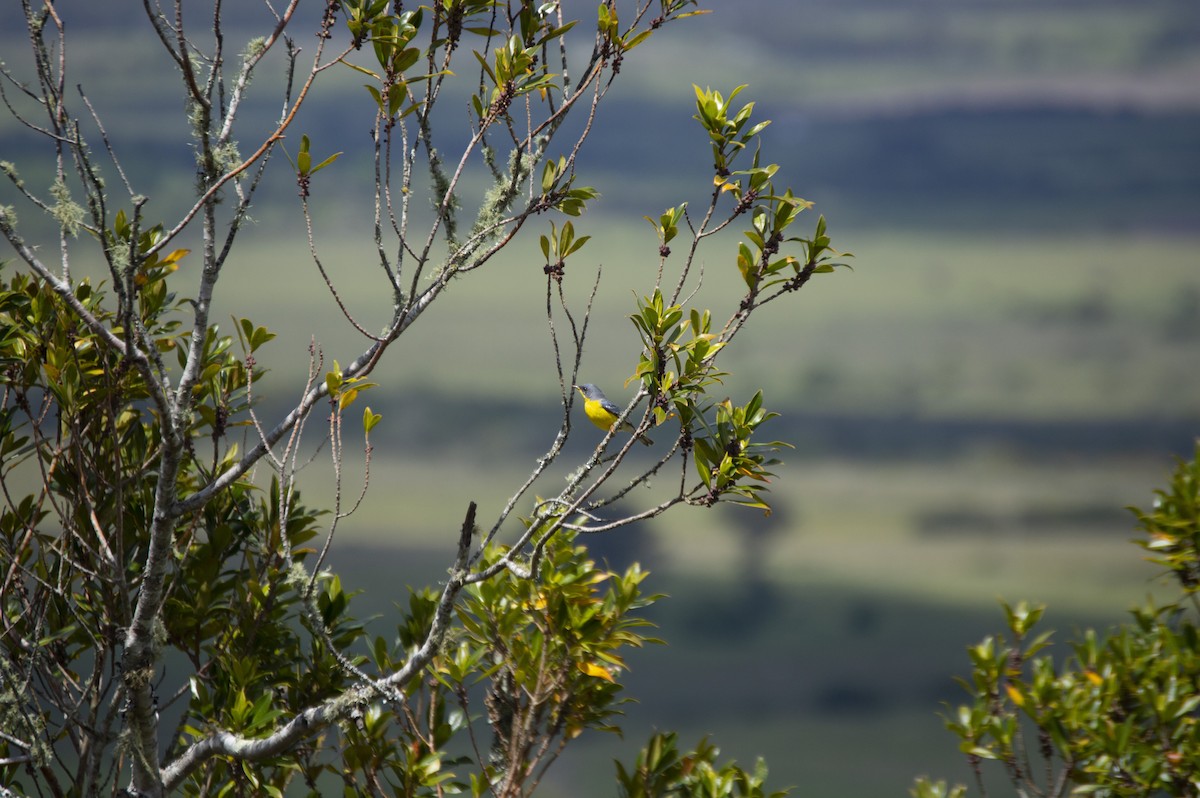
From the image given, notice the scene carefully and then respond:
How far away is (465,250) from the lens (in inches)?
64.6

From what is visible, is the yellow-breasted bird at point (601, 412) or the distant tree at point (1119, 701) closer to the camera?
the yellow-breasted bird at point (601, 412)

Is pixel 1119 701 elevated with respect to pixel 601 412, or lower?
lower

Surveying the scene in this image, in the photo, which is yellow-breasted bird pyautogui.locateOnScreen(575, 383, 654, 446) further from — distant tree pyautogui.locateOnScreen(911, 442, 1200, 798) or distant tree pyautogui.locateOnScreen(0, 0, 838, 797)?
distant tree pyautogui.locateOnScreen(911, 442, 1200, 798)

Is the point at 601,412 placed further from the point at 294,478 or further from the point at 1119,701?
the point at 1119,701

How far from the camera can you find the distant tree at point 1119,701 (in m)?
2.23

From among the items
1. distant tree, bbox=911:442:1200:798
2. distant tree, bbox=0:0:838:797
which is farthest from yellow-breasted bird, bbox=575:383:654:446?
distant tree, bbox=911:442:1200:798

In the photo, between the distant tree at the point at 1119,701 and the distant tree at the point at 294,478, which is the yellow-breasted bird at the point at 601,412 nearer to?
the distant tree at the point at 294,478

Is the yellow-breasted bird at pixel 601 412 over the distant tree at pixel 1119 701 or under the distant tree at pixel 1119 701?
over

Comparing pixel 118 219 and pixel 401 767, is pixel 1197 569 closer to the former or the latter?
pixel 401 767

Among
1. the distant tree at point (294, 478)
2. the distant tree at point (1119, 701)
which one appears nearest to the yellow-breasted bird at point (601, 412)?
the distant tree at point (294, 478)

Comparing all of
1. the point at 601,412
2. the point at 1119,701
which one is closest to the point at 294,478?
A: the point at 601,412

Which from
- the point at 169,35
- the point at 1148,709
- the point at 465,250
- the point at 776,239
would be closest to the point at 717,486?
the point at 776,239

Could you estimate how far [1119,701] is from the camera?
8.05ft

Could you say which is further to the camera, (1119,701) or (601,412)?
(1119,701)
